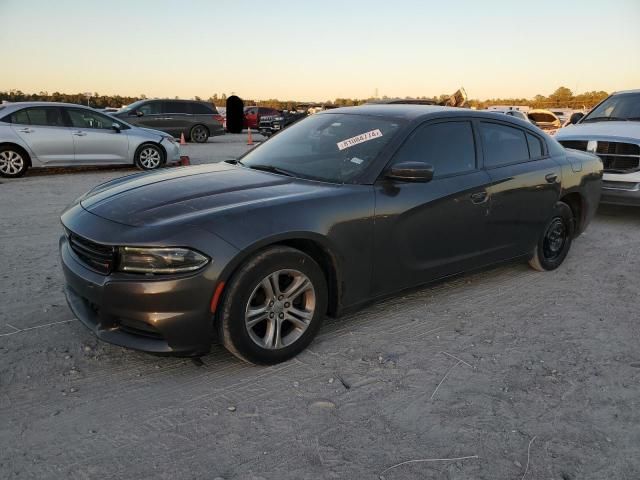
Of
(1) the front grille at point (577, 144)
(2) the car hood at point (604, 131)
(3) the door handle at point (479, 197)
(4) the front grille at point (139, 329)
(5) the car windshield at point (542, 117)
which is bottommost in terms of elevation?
(4) the front grille at point (139, 329)

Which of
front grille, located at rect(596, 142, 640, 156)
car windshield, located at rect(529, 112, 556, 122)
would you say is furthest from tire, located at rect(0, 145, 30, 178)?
car windshield, located at rect(529, 112, 556, 122)

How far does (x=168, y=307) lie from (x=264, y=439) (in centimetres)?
85

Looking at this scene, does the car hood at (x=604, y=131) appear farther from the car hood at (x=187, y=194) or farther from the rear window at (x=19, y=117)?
the rear window at (x=19, y=117)

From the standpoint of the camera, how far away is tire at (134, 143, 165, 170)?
11445 mm

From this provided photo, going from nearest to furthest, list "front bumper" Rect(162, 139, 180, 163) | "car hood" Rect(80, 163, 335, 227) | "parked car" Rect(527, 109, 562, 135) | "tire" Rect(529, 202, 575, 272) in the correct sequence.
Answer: "car hood" Rect(80, 163, 335, 227), "tire" Rect(529, 202, 575, 272), "front bumper" Rect(162, 139, 180, 163), "parked car" Rect(527, 109, 562, 135)

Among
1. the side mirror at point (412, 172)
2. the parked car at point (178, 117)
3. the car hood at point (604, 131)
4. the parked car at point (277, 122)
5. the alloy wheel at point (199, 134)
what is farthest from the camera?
the parked car at point (277, 122)

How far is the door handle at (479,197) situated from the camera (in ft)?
13.4

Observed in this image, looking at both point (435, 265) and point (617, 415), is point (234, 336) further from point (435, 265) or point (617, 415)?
point (617, 415)

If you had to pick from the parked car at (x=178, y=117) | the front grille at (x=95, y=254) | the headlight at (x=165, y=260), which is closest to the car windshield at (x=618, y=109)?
the headlight at (x=165, y=260)

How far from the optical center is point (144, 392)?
2.92 m

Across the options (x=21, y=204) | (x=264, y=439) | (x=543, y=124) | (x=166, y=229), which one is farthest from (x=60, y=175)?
(x=543, y=124)

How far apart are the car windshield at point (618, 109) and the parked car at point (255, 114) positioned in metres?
22.5

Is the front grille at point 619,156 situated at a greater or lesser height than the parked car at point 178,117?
lesser

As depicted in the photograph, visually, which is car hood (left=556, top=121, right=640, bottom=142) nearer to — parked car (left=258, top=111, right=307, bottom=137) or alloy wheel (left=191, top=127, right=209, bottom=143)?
alloy wheel (left=191, top=127, right=209, bottom=143)
